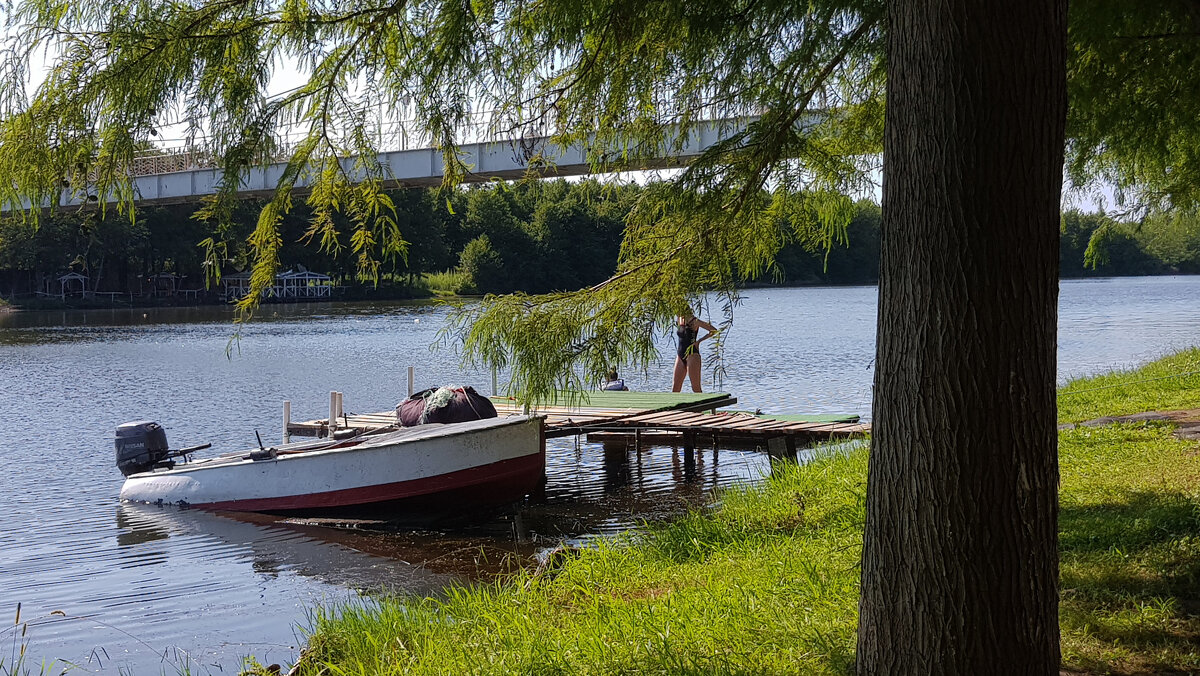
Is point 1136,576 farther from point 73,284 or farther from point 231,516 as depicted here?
point 73,284

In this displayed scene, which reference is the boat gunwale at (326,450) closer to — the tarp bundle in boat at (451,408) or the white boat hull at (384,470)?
the white boat hull at (384,470)

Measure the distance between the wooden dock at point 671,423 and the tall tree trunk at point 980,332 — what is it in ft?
27.0

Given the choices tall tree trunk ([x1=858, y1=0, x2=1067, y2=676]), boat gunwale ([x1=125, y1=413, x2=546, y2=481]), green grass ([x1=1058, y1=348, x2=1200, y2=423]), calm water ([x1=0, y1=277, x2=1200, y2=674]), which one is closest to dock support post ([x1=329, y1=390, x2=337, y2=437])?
boat gunwale ([x1=125, y1=413, x2=546, y2=481])

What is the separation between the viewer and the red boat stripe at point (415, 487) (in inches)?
455

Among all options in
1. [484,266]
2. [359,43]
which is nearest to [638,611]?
[359,43]

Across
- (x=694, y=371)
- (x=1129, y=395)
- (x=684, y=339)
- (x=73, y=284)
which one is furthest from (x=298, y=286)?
(x=1129, y=395)

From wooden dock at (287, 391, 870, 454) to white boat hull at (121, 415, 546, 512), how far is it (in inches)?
26.8

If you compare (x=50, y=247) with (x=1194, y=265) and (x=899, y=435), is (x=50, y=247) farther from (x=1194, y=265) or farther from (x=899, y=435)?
(x=1194, y=265)

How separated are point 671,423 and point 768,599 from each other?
26.6 ft

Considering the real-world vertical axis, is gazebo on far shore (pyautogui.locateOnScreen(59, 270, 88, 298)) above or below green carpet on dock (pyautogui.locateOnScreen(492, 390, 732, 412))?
above

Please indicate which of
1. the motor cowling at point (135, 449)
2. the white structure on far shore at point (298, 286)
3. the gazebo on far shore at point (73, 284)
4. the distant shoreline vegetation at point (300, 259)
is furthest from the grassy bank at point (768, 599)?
the white structure on far shore at point (298, 286)

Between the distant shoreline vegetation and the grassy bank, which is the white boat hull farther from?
the distant shoreline vegetation

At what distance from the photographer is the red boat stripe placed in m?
11.6

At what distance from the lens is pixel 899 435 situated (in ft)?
10.7
